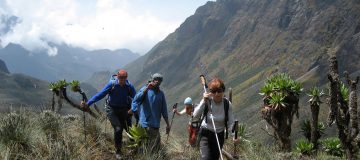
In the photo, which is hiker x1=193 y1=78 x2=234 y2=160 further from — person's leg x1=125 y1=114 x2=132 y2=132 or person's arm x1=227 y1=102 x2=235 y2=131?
person's leg x1=125 y1=114 x2=132 y2=132

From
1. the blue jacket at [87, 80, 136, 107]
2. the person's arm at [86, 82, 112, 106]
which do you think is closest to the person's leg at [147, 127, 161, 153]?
the blue jacket at [87, 80, 136, 107]

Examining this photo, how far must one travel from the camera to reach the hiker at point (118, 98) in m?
11.2

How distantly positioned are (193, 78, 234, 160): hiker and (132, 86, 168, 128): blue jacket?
204 cm

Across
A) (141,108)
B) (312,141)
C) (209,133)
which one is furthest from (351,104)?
(312,141)

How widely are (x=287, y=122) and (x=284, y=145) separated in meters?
0.81

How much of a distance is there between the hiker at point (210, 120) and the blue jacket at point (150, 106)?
6.68 ft

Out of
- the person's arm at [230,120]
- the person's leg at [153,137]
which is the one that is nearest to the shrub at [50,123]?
the person's leg at [153,137]

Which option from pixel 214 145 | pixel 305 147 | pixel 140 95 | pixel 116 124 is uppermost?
pixel 140 95

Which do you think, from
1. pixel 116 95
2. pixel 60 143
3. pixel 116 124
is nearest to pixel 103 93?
pixel 116 95

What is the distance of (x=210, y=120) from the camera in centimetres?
864

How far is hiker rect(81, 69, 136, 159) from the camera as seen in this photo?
11250 millimetres

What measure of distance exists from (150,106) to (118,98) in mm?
1044

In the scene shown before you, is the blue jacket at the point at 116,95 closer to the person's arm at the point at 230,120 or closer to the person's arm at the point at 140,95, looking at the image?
the person's arm at the point at 140,95

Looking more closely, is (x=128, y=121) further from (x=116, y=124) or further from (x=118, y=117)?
(x=116, y=124)
